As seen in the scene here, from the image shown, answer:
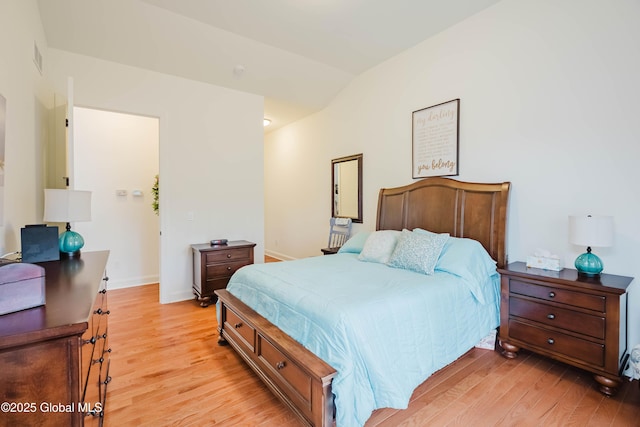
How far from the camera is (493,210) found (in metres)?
2.80

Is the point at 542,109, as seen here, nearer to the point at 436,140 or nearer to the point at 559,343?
the point at 436,140

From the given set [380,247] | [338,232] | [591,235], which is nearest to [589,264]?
[591,235]

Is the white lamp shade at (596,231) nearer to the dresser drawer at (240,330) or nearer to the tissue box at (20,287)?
the dresser drawer at (240,330)

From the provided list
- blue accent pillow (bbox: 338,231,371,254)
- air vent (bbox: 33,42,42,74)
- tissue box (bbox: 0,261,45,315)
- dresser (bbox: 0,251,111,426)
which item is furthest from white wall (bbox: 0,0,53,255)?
blue accent pillow (bbox: 338,231,371,254)

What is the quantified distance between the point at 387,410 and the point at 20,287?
192 cm

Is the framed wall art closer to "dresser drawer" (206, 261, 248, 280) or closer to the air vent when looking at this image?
"dresser drawer" (206, 261, 248, 280)

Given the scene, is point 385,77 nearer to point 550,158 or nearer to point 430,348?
point 550,158

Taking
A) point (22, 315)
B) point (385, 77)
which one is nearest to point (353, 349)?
point (22, 315)

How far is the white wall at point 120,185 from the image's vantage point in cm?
420

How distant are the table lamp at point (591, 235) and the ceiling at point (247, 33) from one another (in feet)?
7.15

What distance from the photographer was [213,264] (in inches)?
146

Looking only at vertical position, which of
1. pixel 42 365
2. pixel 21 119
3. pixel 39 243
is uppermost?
pixel 21 119

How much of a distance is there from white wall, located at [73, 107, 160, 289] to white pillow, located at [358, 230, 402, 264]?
335cm

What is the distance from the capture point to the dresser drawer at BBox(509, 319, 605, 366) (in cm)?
204
